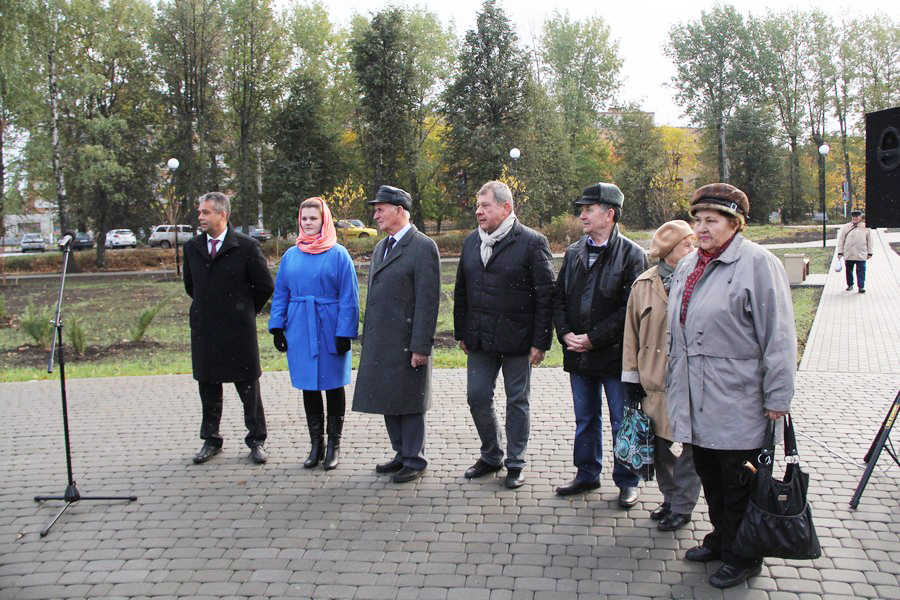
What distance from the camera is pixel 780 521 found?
133 inches

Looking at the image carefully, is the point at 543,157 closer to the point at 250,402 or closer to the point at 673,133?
the point at 673,133

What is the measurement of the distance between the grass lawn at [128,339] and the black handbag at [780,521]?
6186 millimetres

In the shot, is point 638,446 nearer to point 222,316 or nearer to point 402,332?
point 402,332

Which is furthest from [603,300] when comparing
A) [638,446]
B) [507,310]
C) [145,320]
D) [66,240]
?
[145,320]

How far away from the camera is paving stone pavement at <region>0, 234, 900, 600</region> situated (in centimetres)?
378

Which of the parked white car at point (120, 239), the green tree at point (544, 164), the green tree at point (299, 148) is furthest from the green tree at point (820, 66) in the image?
the parked white car at point (120, 239)

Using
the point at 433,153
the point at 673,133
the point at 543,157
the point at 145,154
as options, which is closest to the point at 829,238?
the point at 543,157

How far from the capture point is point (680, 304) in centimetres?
383

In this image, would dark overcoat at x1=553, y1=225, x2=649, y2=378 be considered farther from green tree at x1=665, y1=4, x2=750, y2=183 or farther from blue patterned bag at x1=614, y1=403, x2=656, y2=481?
green tree at x1=665, y1=4, x2=750, y2=183

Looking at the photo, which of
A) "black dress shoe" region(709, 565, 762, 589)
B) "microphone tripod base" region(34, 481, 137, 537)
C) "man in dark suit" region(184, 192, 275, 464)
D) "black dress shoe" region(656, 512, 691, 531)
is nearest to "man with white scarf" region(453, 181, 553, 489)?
"black dress shoe" region(656, 512, 691, 531)

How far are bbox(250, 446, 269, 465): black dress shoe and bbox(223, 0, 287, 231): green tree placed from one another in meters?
39.7

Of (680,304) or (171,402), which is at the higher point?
(680,304)

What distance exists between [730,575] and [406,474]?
7.76 ft

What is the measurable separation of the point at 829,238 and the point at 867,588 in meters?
37.6
